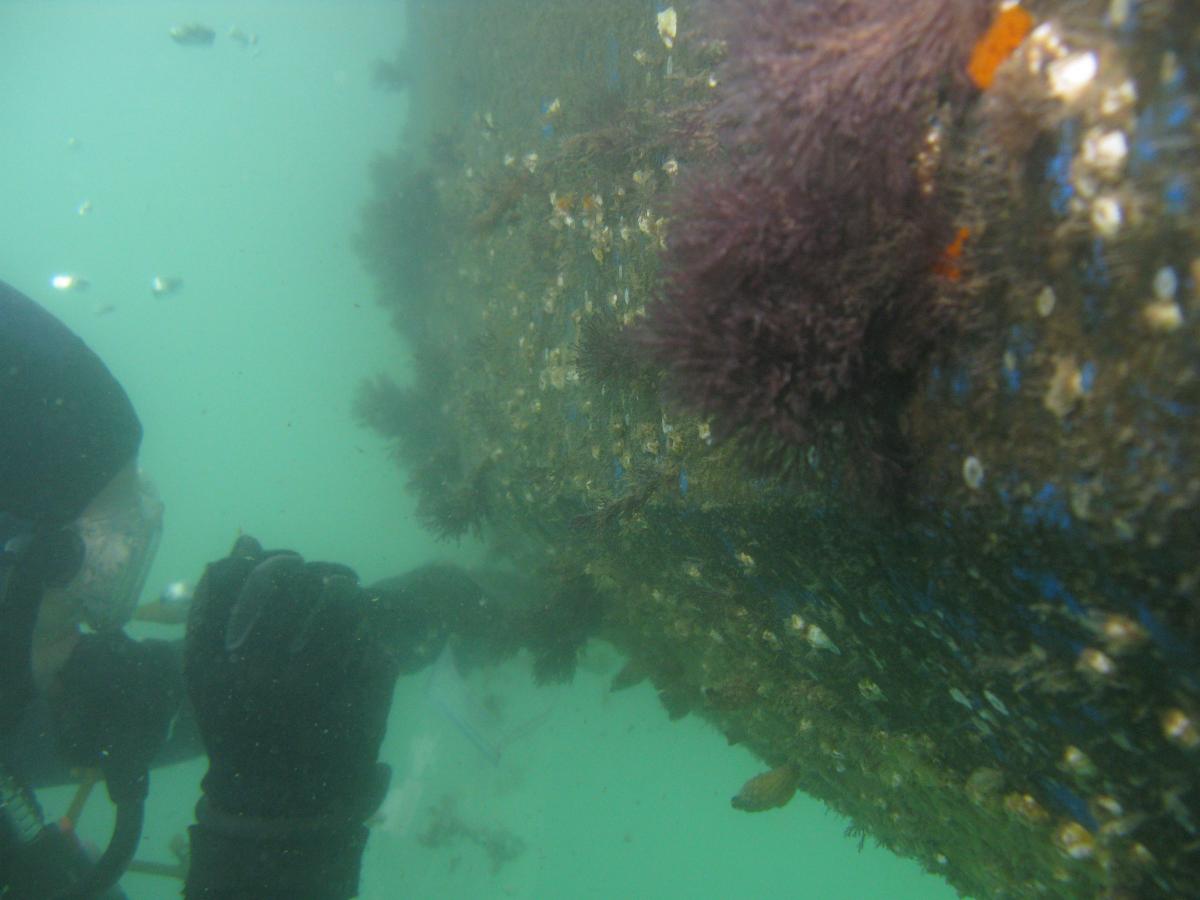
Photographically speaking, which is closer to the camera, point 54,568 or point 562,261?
point 54,568

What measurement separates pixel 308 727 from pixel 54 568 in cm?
243

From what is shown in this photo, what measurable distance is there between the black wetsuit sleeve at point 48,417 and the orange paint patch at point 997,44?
20.0 ft

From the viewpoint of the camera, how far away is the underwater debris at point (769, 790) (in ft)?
15.0

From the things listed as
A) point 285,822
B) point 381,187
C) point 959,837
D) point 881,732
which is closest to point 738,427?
point 881,732

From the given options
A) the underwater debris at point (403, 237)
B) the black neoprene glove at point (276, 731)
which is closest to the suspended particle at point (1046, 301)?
the black neoprene glove at point (276, 731)

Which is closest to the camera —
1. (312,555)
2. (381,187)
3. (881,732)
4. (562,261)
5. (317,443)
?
(881,732)

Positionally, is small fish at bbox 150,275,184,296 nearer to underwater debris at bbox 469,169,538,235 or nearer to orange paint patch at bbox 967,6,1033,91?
underwater debris at bbox 469,169,538,235

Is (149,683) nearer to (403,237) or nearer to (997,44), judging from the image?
(997,44)

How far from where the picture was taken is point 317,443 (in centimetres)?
3288

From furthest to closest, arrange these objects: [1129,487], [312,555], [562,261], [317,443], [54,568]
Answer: [317,443], [312,555], [562,261], [54,568], [1129,487]

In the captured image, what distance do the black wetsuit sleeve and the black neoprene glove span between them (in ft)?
5.53

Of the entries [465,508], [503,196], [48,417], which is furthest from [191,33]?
[465,508]

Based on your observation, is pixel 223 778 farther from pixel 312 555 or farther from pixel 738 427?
pixel 312 555

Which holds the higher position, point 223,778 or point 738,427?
point 738,427
